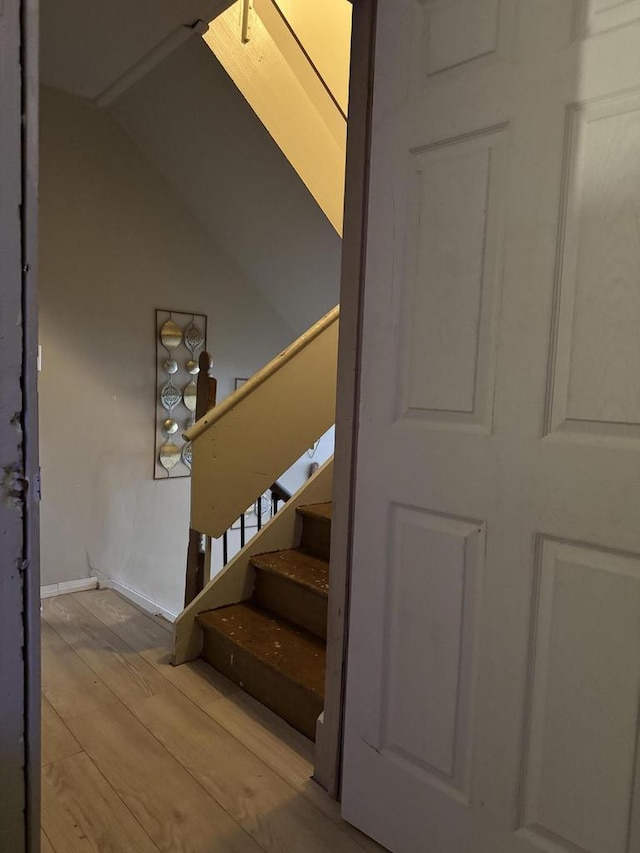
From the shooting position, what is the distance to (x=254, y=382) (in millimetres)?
2270

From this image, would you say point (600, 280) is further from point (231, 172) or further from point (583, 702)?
point (231, 172)

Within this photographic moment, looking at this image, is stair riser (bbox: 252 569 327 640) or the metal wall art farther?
the metal wall art

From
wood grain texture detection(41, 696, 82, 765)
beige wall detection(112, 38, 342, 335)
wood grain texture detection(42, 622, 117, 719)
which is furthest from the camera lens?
beige wall detection(112, 38, 342, 335)

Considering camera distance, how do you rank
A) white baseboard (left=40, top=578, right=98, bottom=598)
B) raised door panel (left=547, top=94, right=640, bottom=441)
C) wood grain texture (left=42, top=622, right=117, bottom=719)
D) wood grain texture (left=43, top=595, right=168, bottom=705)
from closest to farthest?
raised door panel (left=547, top=94, right=640, bottom=441) < wood grain texture (left=42, top=622, right=117, bottom=719) < wood grain texture (left=43, top=595, right=168, bottom=705) < white baseboard (left=40, top=578, right=98, bottom=598)

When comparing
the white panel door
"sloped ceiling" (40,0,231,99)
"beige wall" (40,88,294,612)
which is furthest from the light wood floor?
"sloped ceiling" (40,0,231,99)

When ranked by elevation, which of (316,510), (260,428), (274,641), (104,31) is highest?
(104,31)

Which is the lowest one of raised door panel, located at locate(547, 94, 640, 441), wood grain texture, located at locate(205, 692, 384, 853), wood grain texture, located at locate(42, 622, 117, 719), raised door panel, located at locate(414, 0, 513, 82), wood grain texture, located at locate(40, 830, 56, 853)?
wood grain texture, located at locate(40, 830, 56, 853)

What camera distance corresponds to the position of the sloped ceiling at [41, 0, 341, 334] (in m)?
2.25

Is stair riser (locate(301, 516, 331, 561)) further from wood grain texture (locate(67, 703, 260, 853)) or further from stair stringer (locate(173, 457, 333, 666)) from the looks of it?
wood grain texture (locate(67, 703, 260, 853))

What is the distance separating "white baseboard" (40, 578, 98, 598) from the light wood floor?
0.65 meters

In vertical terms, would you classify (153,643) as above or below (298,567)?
below

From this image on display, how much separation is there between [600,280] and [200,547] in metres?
1.96

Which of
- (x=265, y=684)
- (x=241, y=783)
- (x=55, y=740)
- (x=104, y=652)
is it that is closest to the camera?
(x=241, y=783)

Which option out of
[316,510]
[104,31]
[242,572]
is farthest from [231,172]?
[242,572]
